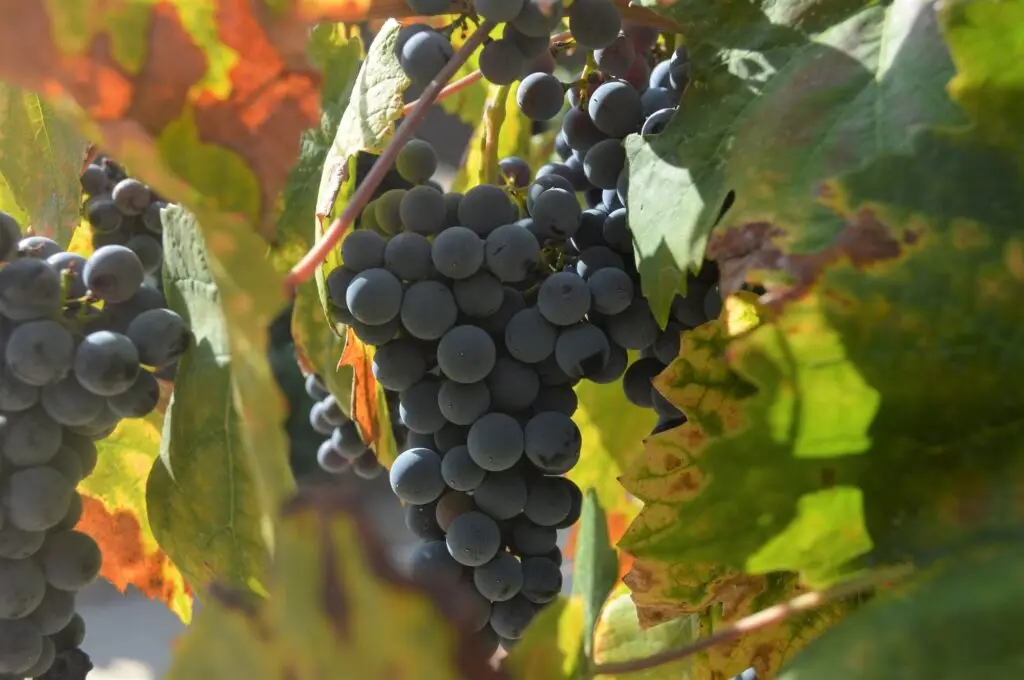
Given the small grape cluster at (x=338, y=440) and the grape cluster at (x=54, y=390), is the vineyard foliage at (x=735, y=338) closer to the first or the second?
the grape cluster at (x=54, y=390)

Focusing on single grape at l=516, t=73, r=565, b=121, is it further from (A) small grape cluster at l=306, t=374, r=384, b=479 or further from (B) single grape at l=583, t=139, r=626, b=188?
(A) small grape cluster at l=306, t=374, r=384, b=479

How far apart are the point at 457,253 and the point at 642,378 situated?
0.37ft

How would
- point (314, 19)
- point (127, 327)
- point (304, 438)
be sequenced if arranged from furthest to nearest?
1. point (304, 438)
2. point (127, 327)
3. point (314, 19)

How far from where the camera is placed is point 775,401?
28 centimetres

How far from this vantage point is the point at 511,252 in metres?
Answer: 0.37

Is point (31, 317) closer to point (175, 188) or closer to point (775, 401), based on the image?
point (175, 188)

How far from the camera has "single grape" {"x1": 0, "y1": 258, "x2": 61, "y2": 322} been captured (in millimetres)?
376

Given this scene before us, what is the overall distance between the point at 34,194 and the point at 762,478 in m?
0.36

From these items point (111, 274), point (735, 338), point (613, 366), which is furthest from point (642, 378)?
point (111, 274)

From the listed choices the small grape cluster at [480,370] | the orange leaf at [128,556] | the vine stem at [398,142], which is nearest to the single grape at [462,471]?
the small grape cluster at [480,370]

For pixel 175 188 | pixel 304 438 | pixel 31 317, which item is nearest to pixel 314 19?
pixel 175 188

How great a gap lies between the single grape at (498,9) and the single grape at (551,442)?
157mm

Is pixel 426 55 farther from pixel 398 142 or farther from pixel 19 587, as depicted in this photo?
pixel 19 587

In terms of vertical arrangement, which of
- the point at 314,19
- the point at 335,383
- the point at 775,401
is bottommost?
the point at 335,383
